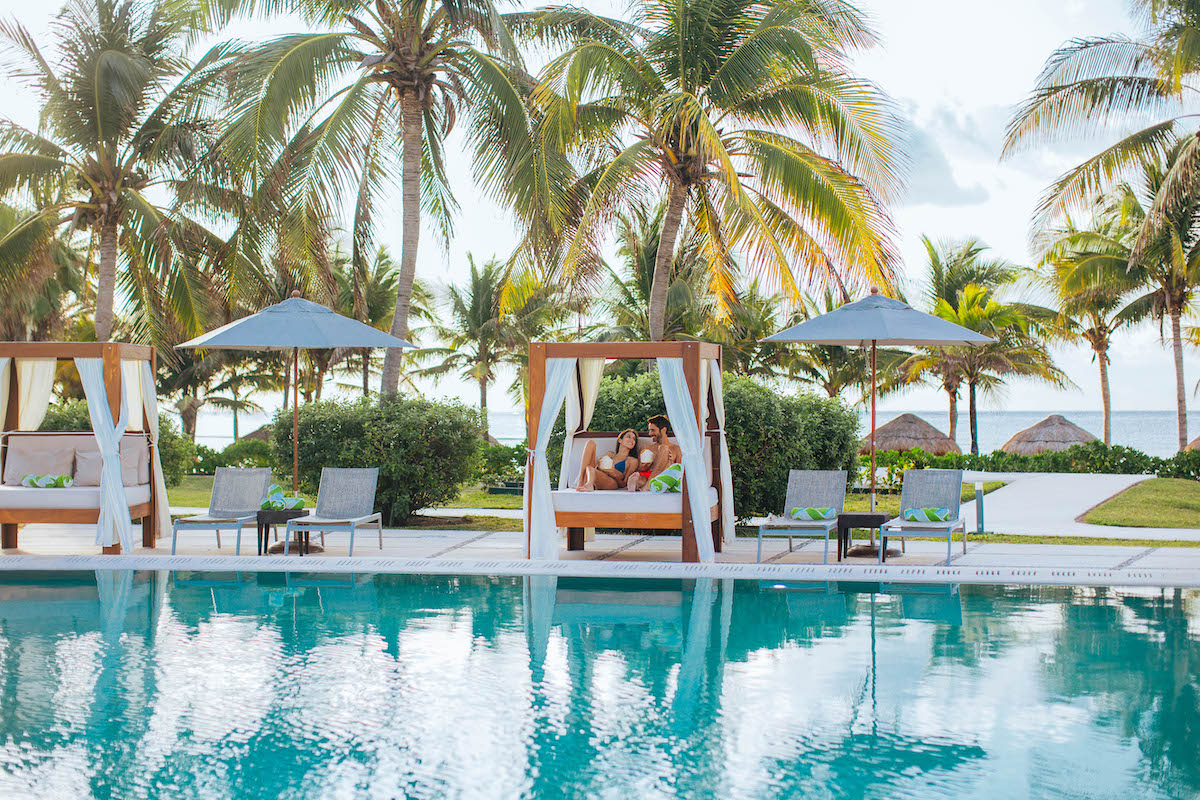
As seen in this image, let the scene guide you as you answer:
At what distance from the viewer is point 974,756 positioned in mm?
4852

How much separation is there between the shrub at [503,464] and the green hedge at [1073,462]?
19.2ft

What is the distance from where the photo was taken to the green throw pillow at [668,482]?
9984 mm

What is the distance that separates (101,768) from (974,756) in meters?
3.62

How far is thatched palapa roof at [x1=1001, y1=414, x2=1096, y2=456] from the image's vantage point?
94.9ft

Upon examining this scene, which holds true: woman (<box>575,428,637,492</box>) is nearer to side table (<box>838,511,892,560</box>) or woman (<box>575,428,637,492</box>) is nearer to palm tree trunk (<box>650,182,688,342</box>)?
side table (<box>838,511,892,560</box>)

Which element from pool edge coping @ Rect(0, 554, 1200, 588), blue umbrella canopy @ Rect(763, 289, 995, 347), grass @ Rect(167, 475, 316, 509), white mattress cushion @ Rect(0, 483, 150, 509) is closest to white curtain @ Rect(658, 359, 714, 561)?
pool edge coping @ Rect(0, 554, 1200, 588)

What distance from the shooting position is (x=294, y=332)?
436 inches

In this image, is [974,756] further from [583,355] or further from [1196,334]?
[1196,334]

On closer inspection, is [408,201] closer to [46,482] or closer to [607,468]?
[607,468]

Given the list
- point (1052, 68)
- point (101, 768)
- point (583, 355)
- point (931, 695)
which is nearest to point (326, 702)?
point (101, 768)

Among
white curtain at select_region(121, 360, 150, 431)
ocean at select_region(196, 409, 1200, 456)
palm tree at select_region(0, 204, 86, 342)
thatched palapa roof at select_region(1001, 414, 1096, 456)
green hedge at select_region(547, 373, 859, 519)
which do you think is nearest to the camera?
white curtain at select_region(121, 360, 150, 431)

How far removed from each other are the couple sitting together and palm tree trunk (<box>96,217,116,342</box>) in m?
8.88

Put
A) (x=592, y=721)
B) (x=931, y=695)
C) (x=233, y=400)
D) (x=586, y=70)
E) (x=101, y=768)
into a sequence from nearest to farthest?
1. (x=101, y=768)
2. (x=592, y=721)
3. (x=931, y=695)
4. (x=586, y=70)
5. (x=233, y=400)

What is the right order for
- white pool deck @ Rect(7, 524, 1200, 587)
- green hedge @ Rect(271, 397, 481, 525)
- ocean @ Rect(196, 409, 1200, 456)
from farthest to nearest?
ocean @ Rect(196, 409, 1200, 456) → green hedge @ Rect(271, 397, 481, 525) → white pool deck @ Rect(7, 524, 1200, 587)
